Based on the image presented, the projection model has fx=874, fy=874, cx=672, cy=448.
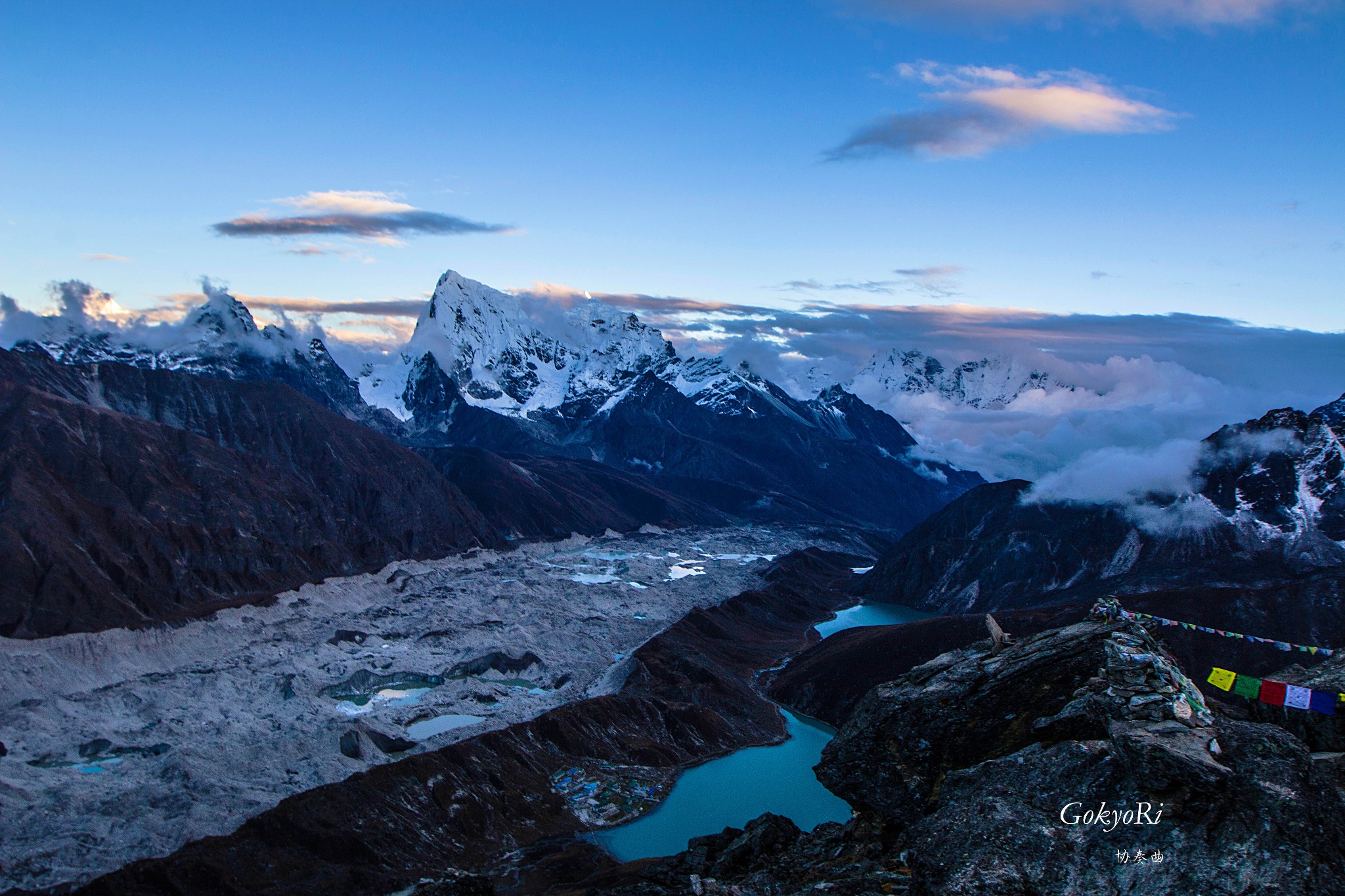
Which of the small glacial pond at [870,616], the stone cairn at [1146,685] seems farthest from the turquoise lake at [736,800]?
the small glacial pond at [870,616]

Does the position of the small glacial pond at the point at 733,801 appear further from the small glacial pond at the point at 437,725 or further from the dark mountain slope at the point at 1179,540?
the dark mountain slope at the point at 1179,540

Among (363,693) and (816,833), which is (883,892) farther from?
(363,693)

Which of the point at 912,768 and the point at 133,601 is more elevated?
the point at 912,768

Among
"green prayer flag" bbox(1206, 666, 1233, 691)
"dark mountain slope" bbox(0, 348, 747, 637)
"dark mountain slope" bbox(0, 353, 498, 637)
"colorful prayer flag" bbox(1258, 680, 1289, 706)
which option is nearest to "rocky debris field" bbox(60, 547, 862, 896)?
"green prayer flag" bbox(1206, 666, 1233, 691)

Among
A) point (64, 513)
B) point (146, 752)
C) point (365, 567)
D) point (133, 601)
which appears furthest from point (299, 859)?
point (365, 567)

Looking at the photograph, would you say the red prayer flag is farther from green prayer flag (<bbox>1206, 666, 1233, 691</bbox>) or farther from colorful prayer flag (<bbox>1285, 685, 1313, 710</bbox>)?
green prayer flag (<bbox>1206, 666, 1233, 691</bbox>)

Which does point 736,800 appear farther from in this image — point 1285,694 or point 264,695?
point 1285,694

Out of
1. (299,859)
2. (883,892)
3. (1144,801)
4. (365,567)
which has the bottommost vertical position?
(365,567)
